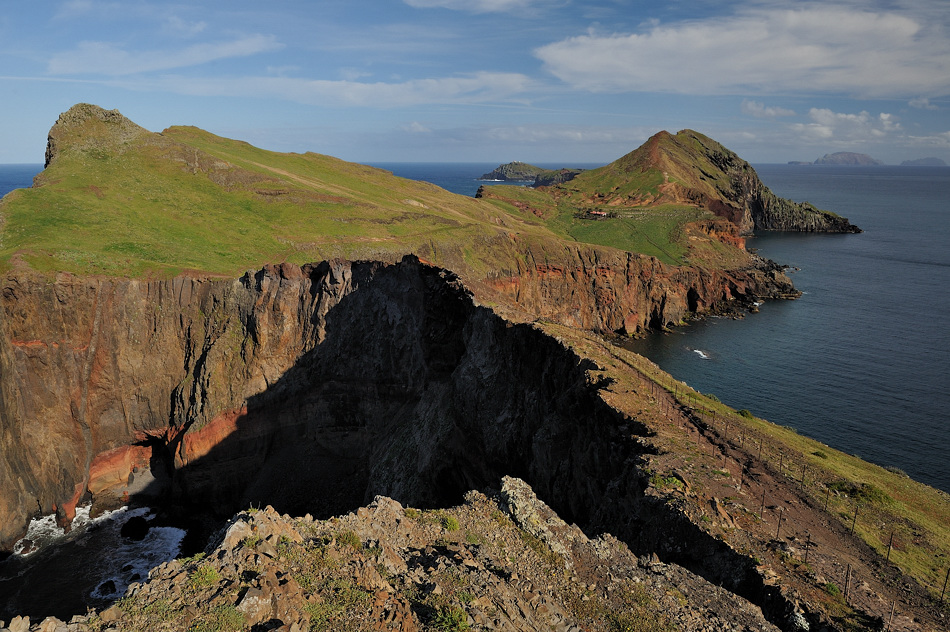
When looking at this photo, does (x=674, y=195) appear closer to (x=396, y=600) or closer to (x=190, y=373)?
(x=190, y=373)

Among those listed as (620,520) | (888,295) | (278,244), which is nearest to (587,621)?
(620,520)

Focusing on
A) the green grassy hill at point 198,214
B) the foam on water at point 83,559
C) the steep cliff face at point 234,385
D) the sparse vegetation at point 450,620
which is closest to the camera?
the sparse vegetation at point 450,620

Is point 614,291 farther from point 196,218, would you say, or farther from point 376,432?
point 196,218

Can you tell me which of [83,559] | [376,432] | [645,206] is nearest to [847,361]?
[376,432]

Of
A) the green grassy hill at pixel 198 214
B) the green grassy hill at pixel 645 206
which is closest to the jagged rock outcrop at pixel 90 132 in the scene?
the green grassy hill at pixel 198 214

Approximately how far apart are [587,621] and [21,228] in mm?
72258

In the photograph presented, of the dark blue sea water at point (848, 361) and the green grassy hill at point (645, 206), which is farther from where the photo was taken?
the green grassy hill at point (645, 206)

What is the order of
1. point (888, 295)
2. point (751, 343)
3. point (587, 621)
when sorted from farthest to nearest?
point (888, 295), point (751, 343), point (587, 621)

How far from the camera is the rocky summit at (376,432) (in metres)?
17.4

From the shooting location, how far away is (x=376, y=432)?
2195 inches

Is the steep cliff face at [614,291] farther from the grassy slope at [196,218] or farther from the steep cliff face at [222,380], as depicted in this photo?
the steep cliff face at [222,380]

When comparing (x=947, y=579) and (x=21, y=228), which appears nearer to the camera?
(x=947, y=579)

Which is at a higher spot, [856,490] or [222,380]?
[856,490]

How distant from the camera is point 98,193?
72.8 m
